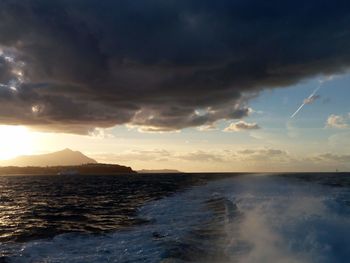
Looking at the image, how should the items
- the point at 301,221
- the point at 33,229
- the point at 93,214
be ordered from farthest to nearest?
the point at 93,214
the point at 33,229
the point at 301,221

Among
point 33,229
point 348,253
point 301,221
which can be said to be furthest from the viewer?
point 33,229

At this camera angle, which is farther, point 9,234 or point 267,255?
point 9,234

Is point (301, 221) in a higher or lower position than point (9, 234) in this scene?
higher

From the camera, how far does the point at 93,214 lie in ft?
112

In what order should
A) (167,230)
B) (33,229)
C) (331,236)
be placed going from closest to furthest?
1. (331,236)
2. (167,230)
3. (33,229)

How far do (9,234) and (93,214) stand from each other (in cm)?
1043

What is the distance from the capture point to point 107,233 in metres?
23.8

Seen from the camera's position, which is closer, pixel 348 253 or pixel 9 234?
pixel 348 253

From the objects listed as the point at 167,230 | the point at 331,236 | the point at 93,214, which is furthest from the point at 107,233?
the point at 331,236

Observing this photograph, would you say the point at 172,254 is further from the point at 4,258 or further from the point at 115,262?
the point at 4,258

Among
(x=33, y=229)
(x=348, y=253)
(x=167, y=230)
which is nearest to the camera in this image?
(x=348, y=253)

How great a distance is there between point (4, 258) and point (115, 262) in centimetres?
523

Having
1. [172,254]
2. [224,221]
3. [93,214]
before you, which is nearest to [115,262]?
[172,254]

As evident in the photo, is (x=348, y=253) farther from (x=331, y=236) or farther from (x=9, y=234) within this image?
(x=9, y=234)
